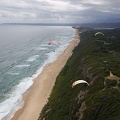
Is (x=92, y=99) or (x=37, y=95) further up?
(x=92, y=99)

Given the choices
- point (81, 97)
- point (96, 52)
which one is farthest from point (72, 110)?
point (96, 52)

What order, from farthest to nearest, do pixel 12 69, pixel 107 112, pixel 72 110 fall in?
pixel 12 69 < pixel 72 110 < pixel 107 112

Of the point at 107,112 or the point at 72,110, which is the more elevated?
the point at 107,112

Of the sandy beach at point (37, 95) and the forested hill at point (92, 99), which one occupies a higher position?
the forested hill at point (92, 99)

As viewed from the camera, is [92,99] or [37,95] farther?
[37,95]

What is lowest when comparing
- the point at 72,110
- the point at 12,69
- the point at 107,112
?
the point at 12,69

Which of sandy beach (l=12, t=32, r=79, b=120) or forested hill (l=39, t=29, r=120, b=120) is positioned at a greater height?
forested hill (l=39, t=29, r=120, b=120)

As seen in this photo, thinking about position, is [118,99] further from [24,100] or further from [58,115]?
[24,100]

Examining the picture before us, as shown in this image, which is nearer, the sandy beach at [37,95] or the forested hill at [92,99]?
the forested hill at [92,99]

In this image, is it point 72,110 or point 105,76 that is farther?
point 105,76

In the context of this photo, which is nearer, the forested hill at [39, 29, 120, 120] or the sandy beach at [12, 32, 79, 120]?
the forested hill at [39, 29, 120, 120]

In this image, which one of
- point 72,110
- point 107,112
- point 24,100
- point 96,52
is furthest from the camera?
point 96,52
